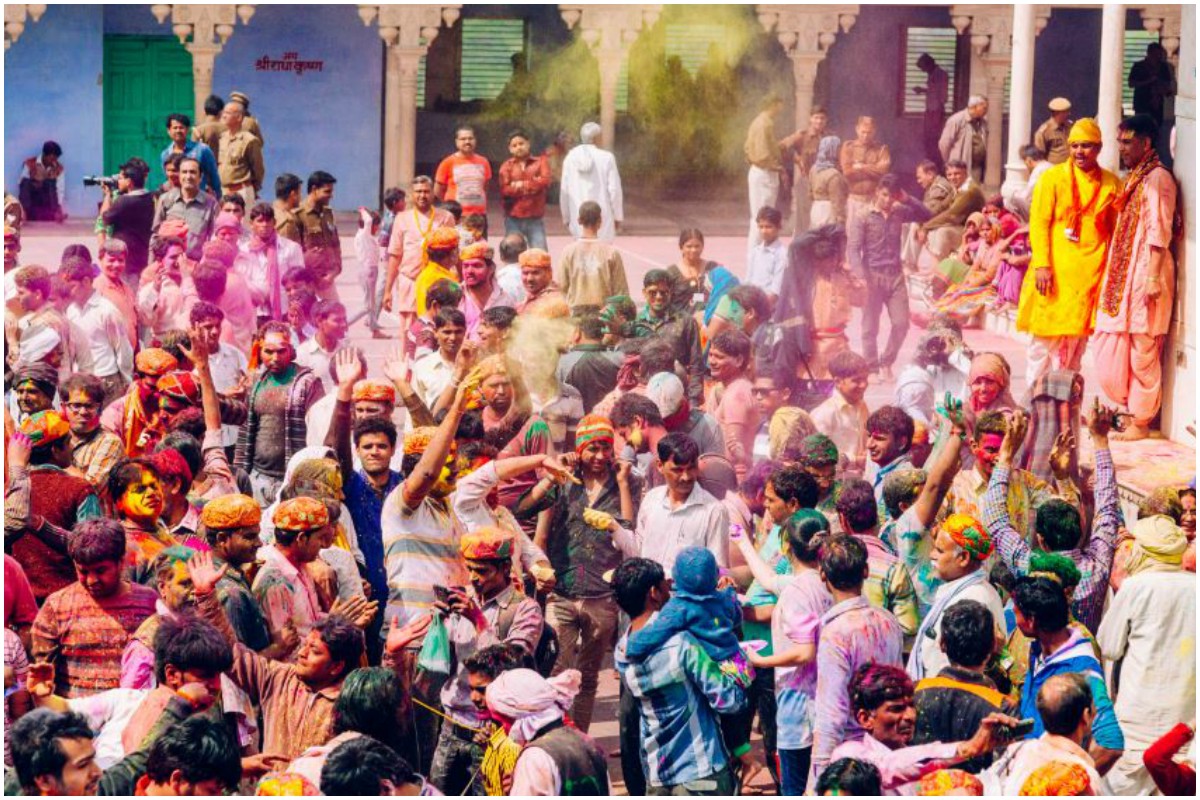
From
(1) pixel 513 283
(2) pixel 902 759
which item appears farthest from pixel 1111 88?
(2) pixel 902 759

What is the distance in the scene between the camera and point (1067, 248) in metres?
9.93

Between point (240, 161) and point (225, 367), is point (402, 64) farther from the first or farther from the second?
point (225, 367)

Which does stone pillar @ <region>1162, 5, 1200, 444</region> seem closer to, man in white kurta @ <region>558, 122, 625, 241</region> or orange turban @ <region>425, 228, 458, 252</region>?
orange turban @ <region>425, 228, 458, 252</region>

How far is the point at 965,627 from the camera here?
584 centimetres

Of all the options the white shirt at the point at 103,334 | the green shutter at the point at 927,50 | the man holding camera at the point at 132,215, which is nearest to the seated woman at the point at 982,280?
the man holding camera at the point at 132,215

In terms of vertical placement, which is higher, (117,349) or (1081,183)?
(1081,183)

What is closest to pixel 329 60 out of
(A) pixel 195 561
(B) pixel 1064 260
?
(B) pixel 1064 260

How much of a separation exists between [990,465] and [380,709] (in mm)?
2891

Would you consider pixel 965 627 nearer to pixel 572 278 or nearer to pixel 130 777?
pixel 130 777

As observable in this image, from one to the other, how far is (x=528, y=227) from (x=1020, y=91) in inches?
217

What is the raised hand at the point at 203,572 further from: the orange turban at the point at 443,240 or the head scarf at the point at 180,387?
the orange turban at the point at 443,240

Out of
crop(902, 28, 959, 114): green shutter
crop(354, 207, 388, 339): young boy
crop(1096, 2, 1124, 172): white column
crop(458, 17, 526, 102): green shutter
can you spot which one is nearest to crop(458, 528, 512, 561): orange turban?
crop(354, 207, 388, 339): young boy

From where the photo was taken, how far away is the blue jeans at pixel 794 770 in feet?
20.6

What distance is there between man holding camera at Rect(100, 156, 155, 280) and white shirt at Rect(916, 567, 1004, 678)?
309 inches
